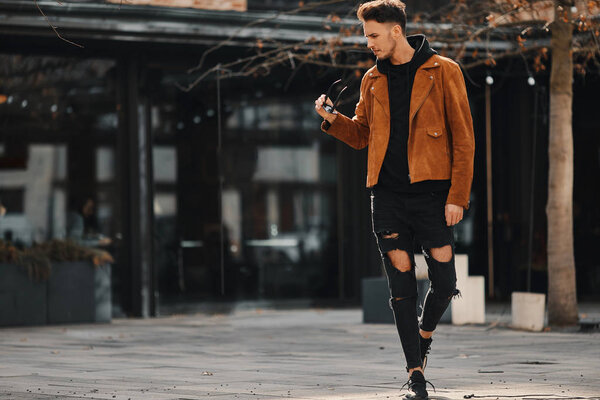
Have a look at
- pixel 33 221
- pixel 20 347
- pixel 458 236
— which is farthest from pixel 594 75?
pixel 20 347

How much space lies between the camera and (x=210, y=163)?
15.4 meters

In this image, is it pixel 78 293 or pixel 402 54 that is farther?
pixel 78 293

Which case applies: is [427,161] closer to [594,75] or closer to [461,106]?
[461,106]

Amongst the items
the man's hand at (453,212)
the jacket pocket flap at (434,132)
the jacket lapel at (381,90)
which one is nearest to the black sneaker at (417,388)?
the man's hand at (453,212)

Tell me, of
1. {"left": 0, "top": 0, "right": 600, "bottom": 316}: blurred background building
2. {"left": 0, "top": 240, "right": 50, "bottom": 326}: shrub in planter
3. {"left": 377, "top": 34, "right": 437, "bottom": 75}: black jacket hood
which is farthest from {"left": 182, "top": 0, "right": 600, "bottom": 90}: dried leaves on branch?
{"left": 377, "top": 34, "right": 437, "bottom": 75}: black jacket hood

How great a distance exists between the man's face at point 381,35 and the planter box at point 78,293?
27.1 ft

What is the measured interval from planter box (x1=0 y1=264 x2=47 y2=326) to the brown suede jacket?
7.98 meters

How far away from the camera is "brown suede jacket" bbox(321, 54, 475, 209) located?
557 centimetres

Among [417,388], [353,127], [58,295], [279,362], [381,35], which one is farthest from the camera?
[58,295]

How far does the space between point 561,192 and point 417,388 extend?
21.3 ft

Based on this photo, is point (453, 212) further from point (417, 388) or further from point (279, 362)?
point (279, 362)

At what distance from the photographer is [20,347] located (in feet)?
32.7

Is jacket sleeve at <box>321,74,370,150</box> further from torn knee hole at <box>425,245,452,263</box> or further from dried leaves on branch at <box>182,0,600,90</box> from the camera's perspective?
dried leaves on branch at <box>182,0,600,90</box>

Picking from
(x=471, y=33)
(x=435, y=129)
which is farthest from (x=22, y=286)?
(x=435, y=129)
